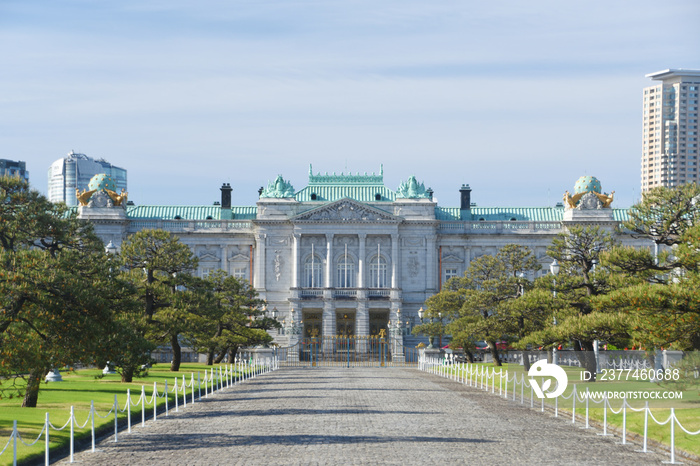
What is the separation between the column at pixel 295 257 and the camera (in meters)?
123

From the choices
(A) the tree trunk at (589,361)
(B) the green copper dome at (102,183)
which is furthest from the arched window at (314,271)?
(A) the tree trunk at (589,361)

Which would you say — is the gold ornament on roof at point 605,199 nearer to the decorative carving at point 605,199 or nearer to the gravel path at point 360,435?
the decorative carving at point 605,199

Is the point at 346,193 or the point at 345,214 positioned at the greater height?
the point at 346,193

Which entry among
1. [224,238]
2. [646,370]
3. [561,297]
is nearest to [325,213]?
[224,238]

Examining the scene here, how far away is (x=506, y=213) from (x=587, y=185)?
1093 centimetres

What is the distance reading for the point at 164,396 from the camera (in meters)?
48.1

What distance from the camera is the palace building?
401ft

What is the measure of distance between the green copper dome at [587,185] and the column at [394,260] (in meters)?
23.9

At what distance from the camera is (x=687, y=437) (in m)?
31.1

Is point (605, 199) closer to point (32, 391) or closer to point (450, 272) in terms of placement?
point (450, 272)

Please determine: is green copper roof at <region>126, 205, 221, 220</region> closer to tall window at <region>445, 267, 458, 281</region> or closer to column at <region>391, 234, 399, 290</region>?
column at <region>391, 234, 399, 290</region>

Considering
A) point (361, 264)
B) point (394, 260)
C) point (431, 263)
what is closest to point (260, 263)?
point (361, 264)

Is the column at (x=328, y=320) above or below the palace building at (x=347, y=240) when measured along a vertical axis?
below

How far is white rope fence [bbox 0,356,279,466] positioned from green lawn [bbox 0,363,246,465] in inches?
8.9
